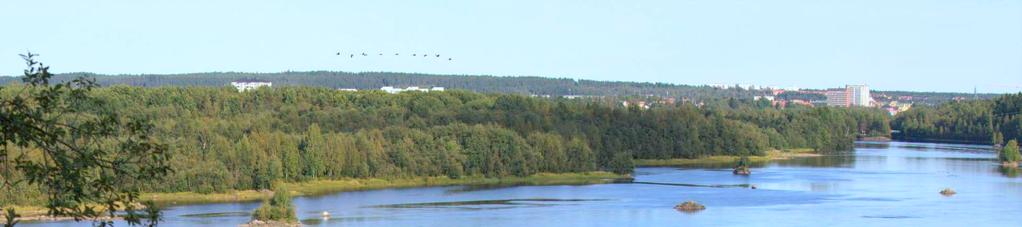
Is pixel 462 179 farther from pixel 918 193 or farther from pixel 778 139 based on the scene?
pixel 778 139

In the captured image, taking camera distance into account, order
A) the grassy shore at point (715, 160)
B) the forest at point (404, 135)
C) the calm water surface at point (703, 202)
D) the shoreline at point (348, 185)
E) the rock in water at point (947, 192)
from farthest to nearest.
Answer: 1. the grassy shore at point (715, 160)
2. the forest at point (404, 135)
3. the rock in water at point (947, 192)
4. the shoreline at point (348, 185)
5. the calm water surface at point (703, 202)

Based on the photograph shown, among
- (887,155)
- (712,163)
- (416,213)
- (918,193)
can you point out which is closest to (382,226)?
(416,213)

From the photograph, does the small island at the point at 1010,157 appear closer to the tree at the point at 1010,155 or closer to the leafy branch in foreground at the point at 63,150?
the tree at the point at 1010,155

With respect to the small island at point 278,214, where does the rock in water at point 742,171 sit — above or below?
below

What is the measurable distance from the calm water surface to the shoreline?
169cm

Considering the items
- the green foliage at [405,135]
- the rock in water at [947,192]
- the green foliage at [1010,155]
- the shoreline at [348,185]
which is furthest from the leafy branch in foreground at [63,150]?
the green foliage at [1010,155]

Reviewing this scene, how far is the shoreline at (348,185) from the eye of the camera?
53.1 metres

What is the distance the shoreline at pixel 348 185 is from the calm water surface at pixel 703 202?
1.69 m

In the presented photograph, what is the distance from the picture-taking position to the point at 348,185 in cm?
6462

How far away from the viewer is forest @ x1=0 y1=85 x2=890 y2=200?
62062mm

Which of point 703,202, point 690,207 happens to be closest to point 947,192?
point 703,202

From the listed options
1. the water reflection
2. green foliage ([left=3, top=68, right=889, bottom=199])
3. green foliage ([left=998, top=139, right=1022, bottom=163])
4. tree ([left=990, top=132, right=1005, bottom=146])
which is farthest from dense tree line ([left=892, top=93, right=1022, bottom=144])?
the water reflection

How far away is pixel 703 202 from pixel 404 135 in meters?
22.5

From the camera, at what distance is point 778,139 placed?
112 m
